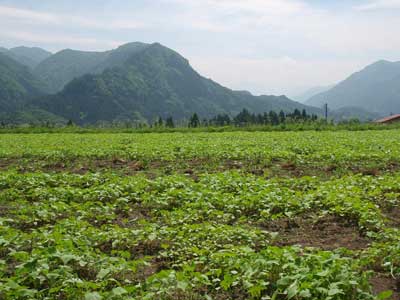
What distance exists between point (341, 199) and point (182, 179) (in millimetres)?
4057

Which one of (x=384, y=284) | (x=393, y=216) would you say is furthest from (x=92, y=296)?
(x=393, y=216)

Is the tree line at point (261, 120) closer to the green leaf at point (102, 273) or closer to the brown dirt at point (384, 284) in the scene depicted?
the green leaf at point (102, 273)

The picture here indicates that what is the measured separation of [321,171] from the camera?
1180 cm

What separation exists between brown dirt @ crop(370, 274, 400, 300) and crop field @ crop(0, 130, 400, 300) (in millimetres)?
13

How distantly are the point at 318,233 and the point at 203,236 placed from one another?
1.91 meters

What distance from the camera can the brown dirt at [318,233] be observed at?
231 inches

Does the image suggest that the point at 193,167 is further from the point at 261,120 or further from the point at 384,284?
the point at 261,120

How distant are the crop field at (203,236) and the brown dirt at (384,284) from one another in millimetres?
13

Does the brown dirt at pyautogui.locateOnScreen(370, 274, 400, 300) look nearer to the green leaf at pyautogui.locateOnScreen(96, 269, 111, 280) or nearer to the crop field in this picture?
the crop field

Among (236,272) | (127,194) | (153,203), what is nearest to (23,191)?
(127,194)

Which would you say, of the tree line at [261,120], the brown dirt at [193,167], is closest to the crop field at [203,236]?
the brown dirt at [193,167]

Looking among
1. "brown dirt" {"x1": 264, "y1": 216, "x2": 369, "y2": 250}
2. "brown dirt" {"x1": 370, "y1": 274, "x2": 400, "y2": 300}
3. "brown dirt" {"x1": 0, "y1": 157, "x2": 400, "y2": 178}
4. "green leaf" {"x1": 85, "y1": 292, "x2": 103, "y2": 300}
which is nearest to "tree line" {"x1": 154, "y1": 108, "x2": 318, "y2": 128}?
"brown dirt" {"x1": 0, "y1": 157, "x2": 400, "y2": 178}

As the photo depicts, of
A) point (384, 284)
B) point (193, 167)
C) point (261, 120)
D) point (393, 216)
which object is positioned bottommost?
point (384, 284)

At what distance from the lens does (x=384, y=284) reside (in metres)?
4.48
